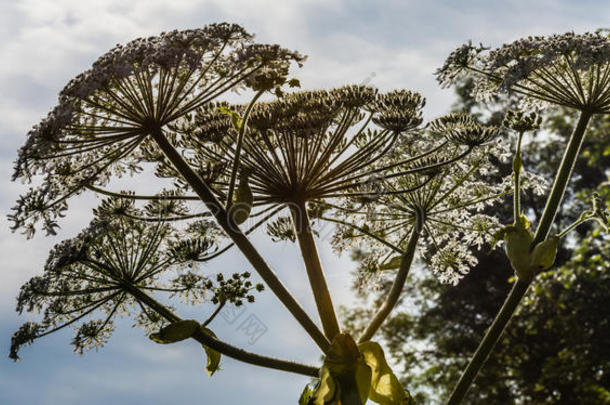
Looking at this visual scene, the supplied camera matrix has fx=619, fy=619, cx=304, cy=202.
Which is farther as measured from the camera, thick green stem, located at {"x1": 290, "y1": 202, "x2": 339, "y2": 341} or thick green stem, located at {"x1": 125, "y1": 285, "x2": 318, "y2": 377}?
thick green stem, located at {"x1": 290, "y1": 202, "x2": 339, "y2": 341}

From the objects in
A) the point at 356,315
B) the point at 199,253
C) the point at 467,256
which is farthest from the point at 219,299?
the point at 356,315

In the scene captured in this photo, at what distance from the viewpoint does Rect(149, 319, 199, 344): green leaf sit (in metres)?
2.93

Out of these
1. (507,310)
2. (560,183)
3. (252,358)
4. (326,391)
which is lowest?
(326,391)

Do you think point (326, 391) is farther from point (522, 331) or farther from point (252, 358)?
point (522, 331)

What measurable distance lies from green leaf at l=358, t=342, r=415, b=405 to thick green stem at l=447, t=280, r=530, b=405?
31 cm

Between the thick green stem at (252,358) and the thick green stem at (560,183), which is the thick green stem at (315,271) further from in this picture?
the thick green stem at (560,183)

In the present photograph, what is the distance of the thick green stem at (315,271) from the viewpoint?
3148 mm

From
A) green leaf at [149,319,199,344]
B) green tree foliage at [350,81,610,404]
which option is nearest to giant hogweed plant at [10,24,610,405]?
green leaf at [149,319,199,344]

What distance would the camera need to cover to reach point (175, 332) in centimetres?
296

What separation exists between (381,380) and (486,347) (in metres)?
0.61

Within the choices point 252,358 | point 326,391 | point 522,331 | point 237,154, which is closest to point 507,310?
point 326,391

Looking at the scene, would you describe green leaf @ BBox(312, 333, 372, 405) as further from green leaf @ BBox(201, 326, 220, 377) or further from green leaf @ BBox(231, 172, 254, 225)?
green leaf @ BBox(201, 326, 220, 377)

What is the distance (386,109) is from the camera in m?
3.80

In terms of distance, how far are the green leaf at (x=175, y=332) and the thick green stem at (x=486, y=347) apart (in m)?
1.31
